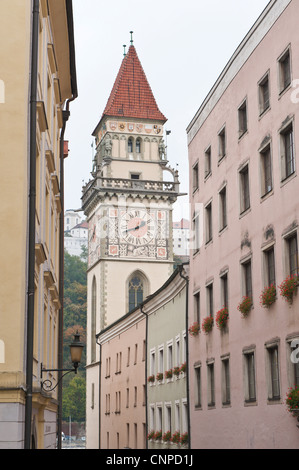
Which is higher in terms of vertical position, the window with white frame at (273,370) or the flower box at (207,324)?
the flower box at (207,324)

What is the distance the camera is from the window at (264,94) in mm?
24406

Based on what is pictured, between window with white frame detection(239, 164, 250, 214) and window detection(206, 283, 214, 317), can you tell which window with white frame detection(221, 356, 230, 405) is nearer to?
window detection(206, 283, 214, 317)

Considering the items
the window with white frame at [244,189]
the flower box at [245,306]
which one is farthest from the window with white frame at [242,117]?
the flower box at [245,306]

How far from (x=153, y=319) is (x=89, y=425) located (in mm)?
28625

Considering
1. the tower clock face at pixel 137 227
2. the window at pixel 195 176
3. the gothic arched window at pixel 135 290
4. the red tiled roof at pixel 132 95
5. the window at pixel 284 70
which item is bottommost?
the window at pixel 284 70

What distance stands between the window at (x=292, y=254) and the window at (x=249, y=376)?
3808 mm

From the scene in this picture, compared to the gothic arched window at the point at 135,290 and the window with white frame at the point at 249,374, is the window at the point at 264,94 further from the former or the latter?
the gothic arched window at the point at 135,290

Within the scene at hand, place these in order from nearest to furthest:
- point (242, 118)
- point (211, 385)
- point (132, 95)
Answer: point (242, 118), point (211, 385), point (132, 95)

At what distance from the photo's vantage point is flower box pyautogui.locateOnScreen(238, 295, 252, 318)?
80.2 ft

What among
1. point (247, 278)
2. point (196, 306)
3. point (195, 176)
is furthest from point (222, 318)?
point (195, 176)

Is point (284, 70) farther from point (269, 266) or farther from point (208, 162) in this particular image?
point (208, 162)

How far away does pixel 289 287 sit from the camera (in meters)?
20.9

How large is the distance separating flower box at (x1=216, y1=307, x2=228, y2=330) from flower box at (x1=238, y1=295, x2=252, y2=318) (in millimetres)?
2429

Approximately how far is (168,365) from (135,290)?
3574cm
